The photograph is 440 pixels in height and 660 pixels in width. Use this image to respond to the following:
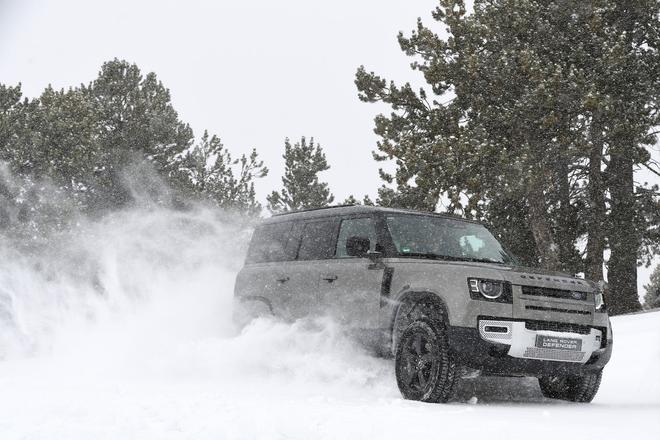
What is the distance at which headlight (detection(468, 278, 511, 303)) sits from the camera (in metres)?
7.36

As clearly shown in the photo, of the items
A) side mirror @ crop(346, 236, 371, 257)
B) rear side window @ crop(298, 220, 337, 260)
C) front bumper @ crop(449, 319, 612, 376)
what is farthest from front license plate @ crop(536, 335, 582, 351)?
rear side window @ crop(298, 220, 337, 260)

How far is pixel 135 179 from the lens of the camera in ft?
145

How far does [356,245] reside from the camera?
8.16 meters

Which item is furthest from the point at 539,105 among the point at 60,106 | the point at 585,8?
the point at 60,106

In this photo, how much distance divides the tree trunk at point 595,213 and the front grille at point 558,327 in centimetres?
1639

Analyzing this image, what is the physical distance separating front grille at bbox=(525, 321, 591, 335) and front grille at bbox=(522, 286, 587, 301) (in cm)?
25

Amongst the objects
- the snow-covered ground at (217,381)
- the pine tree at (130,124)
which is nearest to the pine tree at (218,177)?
the pine tree at (130,124)

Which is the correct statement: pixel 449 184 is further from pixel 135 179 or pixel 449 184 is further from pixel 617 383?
pixel 135 179

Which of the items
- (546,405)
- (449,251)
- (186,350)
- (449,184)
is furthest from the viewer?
(449,184)

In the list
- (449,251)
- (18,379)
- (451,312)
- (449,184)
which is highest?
(449,184)

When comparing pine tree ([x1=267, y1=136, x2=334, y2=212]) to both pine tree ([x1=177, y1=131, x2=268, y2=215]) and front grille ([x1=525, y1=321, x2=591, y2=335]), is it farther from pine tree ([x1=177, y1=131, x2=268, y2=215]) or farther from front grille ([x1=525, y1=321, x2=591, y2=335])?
front grille ([x1=525, y1=321, x2=591, y2=335])

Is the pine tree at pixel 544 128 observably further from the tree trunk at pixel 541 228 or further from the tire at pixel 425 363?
the tire at pixel 425 363

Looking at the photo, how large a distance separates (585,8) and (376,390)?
1867cm

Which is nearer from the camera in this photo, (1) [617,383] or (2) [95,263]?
(1) [617,383]
